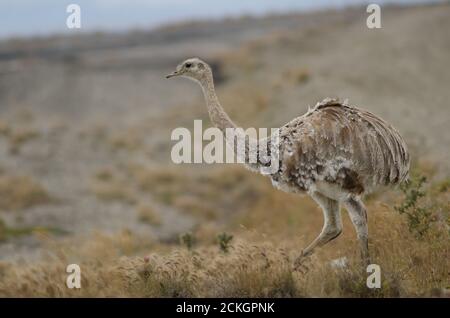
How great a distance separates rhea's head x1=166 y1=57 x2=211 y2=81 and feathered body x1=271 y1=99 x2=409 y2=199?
100 cm

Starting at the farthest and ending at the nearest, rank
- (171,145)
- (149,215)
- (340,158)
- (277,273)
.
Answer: (171,145) < (149,215) < (340,158) < (277,273)

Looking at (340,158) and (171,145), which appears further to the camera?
(171,145)

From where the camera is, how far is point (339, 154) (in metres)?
7.06


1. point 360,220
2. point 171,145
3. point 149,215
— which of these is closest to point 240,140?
point 360,220

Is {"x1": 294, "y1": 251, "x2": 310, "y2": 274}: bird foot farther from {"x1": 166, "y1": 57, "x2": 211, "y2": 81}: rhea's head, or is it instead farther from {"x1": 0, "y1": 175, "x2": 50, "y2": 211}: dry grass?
{"x1": 0, "y1": 175, "x2": 50, "y2": 211}: dry grass

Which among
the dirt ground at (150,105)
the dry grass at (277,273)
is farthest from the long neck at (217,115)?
the dirt ground at (150,105)

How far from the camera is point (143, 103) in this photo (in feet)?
114

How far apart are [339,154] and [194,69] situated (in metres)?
1.68

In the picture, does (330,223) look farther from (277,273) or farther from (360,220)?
(277,273)

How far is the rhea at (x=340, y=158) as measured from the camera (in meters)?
7.05

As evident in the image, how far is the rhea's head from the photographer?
7670 mm

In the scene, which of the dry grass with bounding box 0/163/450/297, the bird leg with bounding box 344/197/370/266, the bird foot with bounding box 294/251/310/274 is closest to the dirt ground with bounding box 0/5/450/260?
the dry grass with bounding box 0/163/450/297

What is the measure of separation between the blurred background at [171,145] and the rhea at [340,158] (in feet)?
2.27

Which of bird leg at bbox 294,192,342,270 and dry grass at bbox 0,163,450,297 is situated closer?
dry grass at bbox 0,163,450,297
